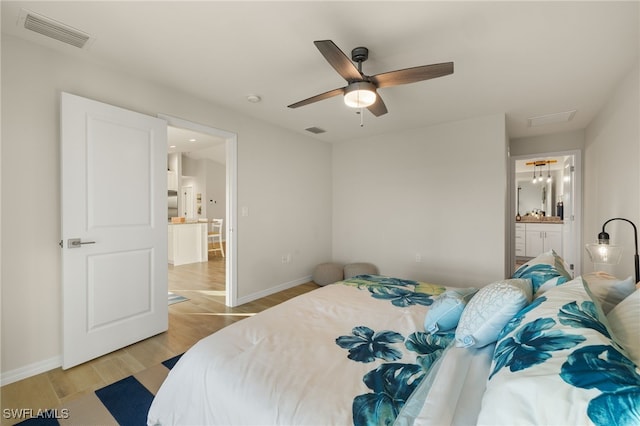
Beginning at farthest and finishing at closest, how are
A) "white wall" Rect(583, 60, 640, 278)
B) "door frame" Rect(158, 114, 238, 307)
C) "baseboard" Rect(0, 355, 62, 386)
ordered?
"door frame" Rect(158, 114, 238, 307) → "white wall" Rect(583, 60, 640, 278) → "baseboard" Rect(0, 355, 62, 386)

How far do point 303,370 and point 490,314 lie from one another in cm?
82

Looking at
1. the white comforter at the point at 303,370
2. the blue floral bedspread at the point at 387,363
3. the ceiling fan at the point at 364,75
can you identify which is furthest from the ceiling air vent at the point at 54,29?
the blue floral bedspread at the point at 387,363

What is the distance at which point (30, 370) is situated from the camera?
2.03 meters

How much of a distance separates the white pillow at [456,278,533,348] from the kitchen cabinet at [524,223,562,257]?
6.91 meters

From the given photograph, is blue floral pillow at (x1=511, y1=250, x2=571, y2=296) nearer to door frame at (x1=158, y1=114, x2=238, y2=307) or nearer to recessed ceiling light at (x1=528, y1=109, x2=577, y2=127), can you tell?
recessed ceiling light at (x1=528, y1=109, x2=577, y2=127)

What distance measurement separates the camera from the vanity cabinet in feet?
21.2

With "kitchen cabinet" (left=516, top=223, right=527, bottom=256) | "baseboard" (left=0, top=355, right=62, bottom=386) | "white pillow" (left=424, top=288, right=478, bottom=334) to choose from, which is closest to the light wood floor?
"baseboard" (left=0, top=355, right=62, bottom=386)

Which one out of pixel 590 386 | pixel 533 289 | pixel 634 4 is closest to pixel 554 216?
pixel 634 4

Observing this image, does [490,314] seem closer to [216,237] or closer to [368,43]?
[368,43]

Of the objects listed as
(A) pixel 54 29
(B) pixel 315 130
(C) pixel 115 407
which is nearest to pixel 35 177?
(A) pixel 54 29

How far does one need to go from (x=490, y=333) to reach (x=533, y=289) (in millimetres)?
452

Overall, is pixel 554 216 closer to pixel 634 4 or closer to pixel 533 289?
pixel 634 4

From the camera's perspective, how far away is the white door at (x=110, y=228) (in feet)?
7.04

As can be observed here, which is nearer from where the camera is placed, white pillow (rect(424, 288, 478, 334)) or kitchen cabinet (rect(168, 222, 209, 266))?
white pillow (rect(424, 288, 478, 334))
